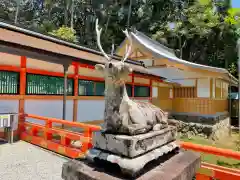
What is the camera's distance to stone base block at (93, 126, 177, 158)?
1.79 meters

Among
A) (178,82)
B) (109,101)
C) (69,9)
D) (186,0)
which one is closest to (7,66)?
(109,101)

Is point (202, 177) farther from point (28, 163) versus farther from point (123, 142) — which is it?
point (28, 163)

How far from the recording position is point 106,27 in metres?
28.5

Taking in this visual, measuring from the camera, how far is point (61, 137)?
17.8 feet

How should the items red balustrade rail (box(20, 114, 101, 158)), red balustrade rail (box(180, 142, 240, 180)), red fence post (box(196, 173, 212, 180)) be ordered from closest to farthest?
red balustrade rail (box(180, 142, 240, 180)), red fence post (box(196, 173, 212, 180)), red balustrade rail (box(20, 114, 101, 158))

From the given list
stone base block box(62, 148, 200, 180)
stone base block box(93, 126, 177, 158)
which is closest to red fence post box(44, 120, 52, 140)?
stone base block box(62, 148, 200, 180)

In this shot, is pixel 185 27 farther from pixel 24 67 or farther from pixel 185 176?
pixel 185 176

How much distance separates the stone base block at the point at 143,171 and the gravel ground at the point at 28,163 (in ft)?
7.86

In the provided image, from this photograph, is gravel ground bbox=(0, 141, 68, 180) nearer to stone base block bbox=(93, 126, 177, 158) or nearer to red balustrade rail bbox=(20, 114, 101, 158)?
red balustrade rail bbox=(20, 114, 101, 158)

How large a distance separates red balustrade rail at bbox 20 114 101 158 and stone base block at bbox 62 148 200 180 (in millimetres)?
2252

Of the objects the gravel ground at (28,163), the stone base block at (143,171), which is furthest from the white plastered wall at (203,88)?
the stone base block at (143,171)

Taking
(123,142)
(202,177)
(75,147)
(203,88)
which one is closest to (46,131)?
(75,147)

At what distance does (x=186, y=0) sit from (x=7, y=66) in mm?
30264

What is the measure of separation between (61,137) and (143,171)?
3903mm
